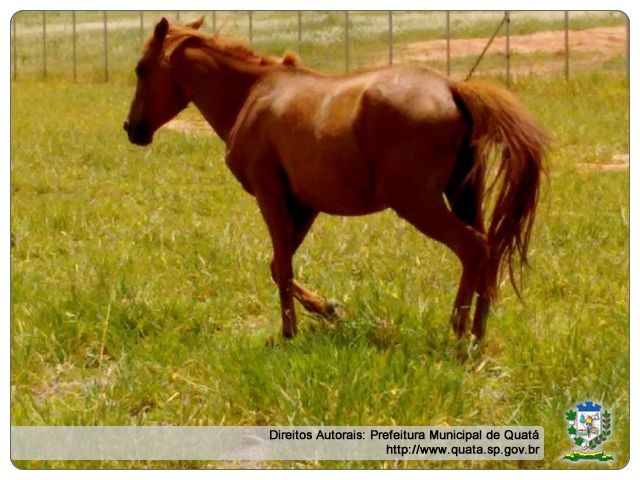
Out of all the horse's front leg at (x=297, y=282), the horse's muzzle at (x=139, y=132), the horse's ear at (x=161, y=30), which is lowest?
the horse's front leg at (x=297, y=282)

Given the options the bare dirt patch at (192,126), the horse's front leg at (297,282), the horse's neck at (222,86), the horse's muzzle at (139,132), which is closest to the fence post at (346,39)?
the horse's neck at (222,86)

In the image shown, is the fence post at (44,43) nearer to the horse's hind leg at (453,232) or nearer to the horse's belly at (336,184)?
the horse's belly at (336,184)

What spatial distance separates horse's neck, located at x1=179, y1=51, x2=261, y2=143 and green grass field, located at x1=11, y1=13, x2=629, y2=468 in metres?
0.99

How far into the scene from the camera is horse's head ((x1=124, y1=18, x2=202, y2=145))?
5672 mm

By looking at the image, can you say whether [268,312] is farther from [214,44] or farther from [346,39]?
[346,39]

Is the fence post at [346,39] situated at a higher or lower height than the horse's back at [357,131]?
higher

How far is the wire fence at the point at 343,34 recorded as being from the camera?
5.38 meters

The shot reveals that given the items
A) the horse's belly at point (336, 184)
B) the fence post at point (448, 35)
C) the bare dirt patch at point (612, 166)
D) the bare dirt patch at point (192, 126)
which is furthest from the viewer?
the bare dirt patch at point (192, 126)

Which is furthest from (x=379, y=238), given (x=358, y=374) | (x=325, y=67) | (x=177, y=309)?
(x=358, y=374)

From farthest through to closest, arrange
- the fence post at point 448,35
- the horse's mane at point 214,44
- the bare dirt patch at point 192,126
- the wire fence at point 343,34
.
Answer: the bare dirt patch at point 192,126, the horse's mane at point 214,44, the wire fence at point 343,34, the fence post at point 448,35

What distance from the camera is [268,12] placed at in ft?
16.8

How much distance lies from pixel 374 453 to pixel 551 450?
2.41 ft

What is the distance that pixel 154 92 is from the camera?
5.78 meters

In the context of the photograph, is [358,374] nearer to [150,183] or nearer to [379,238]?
[379,238]
